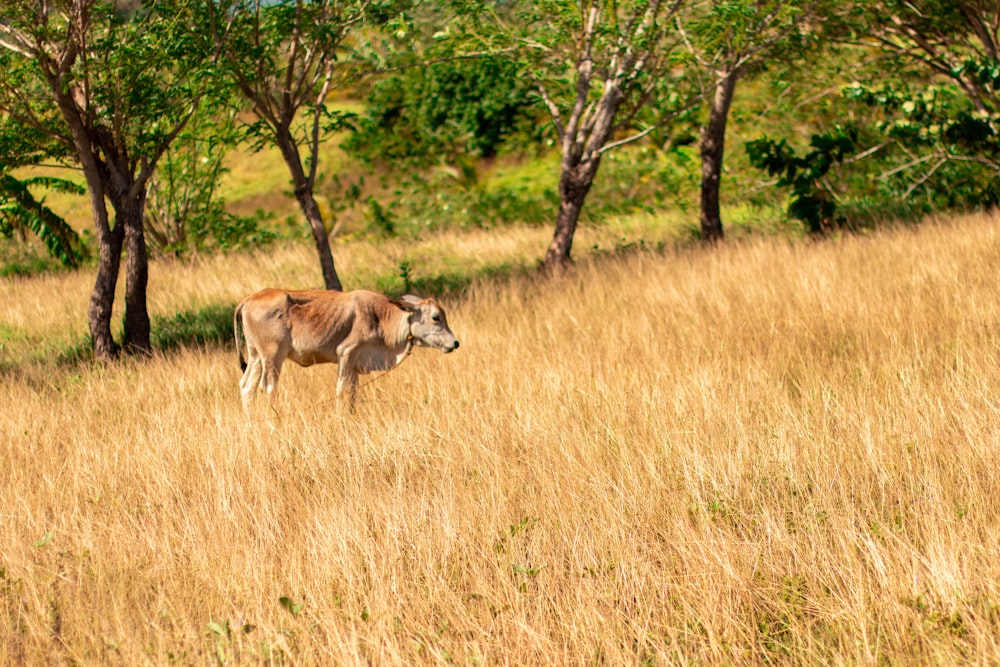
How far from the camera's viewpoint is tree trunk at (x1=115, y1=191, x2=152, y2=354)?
35.8 ft

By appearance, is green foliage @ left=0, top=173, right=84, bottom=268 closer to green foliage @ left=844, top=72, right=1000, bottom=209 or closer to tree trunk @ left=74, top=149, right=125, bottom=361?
tree trunk @ left=74, top=149, right=125, bottom=361

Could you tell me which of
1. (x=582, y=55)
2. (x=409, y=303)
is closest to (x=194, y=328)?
(x=409, y=303)

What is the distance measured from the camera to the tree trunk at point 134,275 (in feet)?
35.8

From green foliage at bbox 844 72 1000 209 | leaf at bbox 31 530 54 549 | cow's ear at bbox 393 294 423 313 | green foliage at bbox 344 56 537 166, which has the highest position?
green foliage at bbox 344 56 537 166

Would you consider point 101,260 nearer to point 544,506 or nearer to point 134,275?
point 134,275

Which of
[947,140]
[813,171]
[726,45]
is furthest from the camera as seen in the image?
[947,140]

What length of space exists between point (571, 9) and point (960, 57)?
8.81 meters

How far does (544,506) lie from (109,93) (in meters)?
7.57

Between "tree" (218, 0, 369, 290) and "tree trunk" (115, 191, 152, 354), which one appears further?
"tree" (218, 0, 369, 290)

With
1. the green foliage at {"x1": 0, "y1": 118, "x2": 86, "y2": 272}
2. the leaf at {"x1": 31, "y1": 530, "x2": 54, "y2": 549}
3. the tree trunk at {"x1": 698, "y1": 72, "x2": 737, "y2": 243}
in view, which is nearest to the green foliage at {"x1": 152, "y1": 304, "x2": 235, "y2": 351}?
the green foliage at {"x1": 0, "y1": 118, "x2": 86, "y2": 272}

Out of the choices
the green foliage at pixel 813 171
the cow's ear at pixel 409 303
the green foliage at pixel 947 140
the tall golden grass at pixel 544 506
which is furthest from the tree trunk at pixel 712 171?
the cow's ear at pixel 409 303

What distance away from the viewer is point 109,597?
14.5ft

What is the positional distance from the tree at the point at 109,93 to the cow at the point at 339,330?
4134mm

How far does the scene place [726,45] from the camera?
14.2 m
